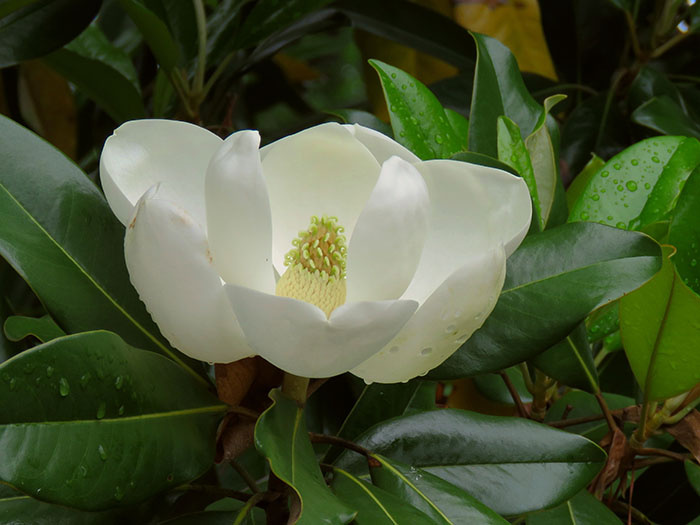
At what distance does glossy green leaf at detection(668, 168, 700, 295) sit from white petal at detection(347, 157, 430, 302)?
329mm

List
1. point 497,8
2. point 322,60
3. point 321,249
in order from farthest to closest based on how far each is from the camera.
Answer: point 322,60, point 497,8, point 321,249

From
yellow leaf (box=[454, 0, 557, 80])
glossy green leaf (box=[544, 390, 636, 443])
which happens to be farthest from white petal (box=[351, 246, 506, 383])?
yellow leaf (box=[454, 0, 557, 80])

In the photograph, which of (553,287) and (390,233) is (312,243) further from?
(553,287)

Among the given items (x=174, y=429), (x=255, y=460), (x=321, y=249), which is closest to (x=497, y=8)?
(x=255, y=460)

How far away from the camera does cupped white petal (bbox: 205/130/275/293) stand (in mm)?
Result: 591

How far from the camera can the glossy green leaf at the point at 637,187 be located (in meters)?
0.96

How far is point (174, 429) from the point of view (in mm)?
634

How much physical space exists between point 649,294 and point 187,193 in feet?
1.40

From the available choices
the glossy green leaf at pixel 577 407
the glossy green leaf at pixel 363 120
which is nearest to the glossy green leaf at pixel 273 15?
the glossy green leaf at pixel 363 120

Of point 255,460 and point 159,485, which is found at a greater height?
point 159,485

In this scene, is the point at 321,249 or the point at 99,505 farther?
the point at 321,249

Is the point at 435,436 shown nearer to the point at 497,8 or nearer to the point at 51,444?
the point at 51,444

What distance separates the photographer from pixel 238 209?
1.97 feet

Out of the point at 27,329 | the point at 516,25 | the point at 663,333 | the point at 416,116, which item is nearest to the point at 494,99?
the point at 416,116
